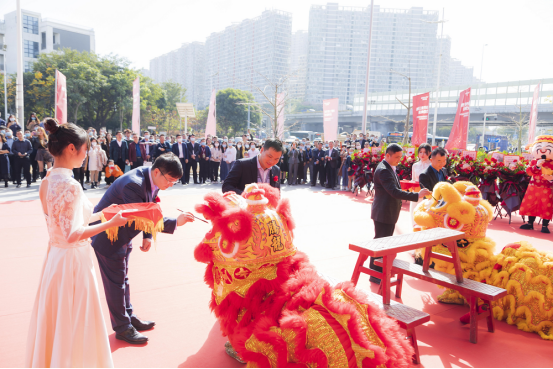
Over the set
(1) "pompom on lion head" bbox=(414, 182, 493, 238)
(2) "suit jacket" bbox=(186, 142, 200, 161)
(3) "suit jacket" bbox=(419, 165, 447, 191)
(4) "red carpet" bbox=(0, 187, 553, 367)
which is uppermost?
(2) "suit jacket" bbox=(186, 142, 200, 161)

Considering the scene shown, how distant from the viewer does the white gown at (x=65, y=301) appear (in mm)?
1943

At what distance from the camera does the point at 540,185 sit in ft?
22.0

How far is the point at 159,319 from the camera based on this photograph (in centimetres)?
317

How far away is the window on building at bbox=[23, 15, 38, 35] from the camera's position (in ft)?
141

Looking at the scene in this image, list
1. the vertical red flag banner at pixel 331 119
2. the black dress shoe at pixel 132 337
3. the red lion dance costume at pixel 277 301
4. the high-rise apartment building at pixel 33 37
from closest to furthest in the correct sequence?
the red lion dance costume at pixel 277 301, the black dress shoe at pixel 132 337, the vertical red flag banner at pixel 331 119, the high-rise apartment building at pixel 33 37

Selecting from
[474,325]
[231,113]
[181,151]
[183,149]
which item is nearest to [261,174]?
[474,325]

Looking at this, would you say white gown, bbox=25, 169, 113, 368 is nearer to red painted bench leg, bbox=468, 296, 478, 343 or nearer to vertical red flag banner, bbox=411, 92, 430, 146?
red painted bench leg, bbox=468, 296, 478, 343

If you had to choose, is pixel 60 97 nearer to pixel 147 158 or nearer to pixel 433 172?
pixel 147 158

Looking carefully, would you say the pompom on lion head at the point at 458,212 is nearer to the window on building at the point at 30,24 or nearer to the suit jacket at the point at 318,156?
the suit jacket at the point at 318,156

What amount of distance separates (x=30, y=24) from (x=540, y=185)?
5495cm

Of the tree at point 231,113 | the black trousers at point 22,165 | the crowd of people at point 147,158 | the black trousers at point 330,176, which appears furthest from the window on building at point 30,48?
the black trousers at point 330,176

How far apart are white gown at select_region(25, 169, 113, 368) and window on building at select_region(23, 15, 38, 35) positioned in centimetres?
5371

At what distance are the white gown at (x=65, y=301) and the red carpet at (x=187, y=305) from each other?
2.00ft

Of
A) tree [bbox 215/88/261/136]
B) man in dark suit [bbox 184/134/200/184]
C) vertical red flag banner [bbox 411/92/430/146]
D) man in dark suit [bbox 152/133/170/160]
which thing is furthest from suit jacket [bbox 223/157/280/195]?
tree [bbox 215/88/261/136]
